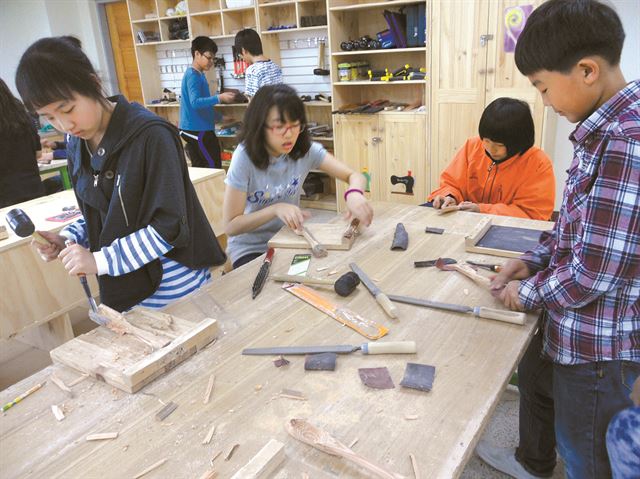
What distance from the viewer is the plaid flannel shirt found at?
3.11 ft

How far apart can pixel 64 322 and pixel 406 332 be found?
2266 mm

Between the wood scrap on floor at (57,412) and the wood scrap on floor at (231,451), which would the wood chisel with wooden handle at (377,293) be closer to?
the wood scrap on floor at (231,451)

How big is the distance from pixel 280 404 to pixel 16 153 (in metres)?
3.31

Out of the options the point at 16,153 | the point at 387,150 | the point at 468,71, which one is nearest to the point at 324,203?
the point at 387,150

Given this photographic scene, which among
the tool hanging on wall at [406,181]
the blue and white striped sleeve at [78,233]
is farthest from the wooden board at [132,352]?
the tool hanging on wall at [406,181]

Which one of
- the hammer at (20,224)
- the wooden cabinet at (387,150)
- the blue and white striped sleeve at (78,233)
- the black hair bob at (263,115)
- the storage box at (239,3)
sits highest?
the storage box at (239,3)

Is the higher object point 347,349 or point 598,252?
point 598,252

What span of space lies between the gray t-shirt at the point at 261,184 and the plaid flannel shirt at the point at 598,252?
3.85ft

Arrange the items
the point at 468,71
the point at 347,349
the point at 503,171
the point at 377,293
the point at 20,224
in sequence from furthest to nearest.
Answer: the point at 468,71, the point at 503,171, the point at 377,293, the point at 20,224, the point at 347,349

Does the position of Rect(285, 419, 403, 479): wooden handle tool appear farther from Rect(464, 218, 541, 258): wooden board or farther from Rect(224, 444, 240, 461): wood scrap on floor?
Rect(464, 218, 541, 258): wooden board

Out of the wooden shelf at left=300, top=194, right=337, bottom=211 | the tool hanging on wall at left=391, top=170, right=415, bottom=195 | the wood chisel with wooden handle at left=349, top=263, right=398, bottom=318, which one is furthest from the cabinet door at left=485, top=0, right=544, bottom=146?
the wood chisel with wooden handle at left=349, top=263, right=398, bottom=318

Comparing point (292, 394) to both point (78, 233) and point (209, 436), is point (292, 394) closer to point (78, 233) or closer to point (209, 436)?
point (209, 436)

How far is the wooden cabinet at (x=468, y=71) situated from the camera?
12.5 feet

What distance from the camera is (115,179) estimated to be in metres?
1.35
